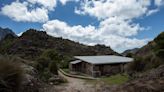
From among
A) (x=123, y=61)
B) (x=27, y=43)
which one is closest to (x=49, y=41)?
(x=27, y=43)

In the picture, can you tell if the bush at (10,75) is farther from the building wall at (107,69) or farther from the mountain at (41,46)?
the mountain at (41,46)

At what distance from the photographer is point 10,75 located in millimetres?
6078

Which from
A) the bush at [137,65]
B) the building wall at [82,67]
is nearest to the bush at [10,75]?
the bush at [137,65]

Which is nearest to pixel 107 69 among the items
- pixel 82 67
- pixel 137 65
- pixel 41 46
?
pixel 82 67

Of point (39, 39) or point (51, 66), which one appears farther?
point (39, 39)

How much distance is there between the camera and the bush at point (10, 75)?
5.96m

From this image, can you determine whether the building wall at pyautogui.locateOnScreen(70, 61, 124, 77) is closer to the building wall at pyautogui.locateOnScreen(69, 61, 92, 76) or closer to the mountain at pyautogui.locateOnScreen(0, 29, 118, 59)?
the building wall at pyautogui.locateOnScreen(69, 61, 92, 76)

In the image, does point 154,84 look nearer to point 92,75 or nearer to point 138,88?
point 138,88

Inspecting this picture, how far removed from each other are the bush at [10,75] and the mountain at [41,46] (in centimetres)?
5013

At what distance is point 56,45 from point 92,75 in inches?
1568

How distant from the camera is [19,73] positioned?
635 cm

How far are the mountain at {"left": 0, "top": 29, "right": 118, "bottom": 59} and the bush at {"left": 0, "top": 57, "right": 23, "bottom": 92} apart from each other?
164 ft

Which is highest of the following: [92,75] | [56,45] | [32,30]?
[32,30]

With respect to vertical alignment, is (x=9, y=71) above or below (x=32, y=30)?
below
